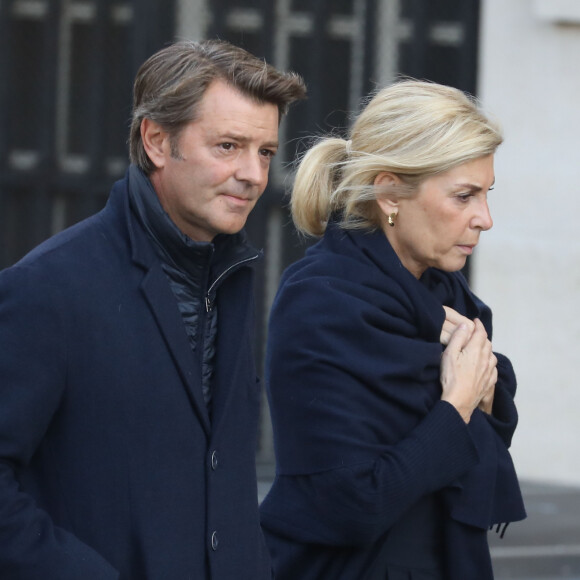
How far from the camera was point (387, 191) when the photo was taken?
8.72ft

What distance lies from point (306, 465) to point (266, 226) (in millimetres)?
3736

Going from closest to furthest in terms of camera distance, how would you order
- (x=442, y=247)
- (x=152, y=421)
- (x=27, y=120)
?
(x=152, y=421) < (x=442, y=247) < (x=27, y=120)

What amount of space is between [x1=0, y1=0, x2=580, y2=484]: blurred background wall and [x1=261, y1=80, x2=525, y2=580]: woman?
3308 millimetres

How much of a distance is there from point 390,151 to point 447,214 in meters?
0.19

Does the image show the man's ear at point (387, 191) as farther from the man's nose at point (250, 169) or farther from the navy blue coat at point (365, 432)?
the man's nose at point (250, 169)

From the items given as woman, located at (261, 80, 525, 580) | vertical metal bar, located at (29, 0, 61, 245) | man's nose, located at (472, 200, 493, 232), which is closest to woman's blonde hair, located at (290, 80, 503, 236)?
woman, located at (261, 80, 525, 580)

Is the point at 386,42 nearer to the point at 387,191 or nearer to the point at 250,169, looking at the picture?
the point at 387,191

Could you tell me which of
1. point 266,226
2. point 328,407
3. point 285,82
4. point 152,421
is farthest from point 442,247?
point 266,226

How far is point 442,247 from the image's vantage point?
265 cm

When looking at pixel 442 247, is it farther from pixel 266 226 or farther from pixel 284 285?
pixel 266 226

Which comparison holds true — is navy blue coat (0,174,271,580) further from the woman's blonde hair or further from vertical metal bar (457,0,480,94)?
vertical metal bar (457,0,480,94)

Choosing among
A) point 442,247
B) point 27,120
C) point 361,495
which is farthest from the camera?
point 27,120

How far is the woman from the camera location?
2.51 metres

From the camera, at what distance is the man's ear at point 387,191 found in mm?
2652
